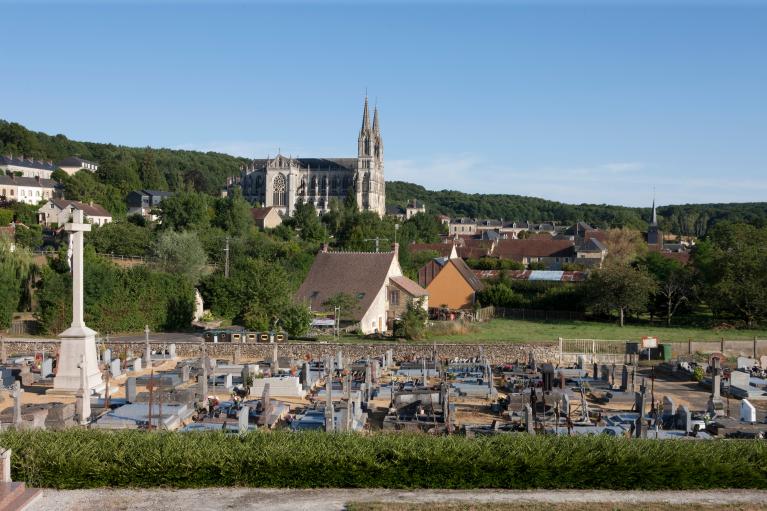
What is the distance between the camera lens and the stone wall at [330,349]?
34375 millimetres

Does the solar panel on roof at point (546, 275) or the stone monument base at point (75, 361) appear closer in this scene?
the stone monument base at point (75, 361)

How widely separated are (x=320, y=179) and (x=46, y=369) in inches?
5051

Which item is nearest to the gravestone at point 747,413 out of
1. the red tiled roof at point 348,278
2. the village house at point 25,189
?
the red tiled roof at point 348,278

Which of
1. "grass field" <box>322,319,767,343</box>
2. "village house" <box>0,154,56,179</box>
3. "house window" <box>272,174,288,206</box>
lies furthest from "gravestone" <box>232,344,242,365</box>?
"house window" <box>272,174,288,206</box>

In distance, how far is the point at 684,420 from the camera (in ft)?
68.0

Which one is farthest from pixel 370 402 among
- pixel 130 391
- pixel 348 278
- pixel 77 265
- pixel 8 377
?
pixel 348 278

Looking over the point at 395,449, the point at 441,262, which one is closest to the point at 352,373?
the point at 395,449

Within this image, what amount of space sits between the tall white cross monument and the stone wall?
9357 mm

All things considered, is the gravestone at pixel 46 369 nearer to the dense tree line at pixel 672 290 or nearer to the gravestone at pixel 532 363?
the gravestone at pixel 532 363

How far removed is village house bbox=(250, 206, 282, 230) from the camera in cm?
9938

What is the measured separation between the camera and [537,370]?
31.7m

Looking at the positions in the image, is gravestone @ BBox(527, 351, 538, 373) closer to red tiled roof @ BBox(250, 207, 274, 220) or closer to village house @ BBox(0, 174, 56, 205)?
village house @ BBox(0, 174, 56, 205)

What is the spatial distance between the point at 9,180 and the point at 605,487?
85.7 meters

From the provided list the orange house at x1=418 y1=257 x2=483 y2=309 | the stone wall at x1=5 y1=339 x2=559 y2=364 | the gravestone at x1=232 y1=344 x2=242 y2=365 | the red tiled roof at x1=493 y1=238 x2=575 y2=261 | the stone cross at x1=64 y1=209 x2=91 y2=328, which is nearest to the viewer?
the stone cross at x1=64 y1=209 x2=91 y2=328
